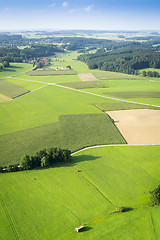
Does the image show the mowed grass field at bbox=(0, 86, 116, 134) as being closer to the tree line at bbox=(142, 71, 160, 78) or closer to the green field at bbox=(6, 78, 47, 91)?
the green field at bbox=(6, 78, 47, 91)

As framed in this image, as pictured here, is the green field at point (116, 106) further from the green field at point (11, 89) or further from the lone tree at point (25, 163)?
the lone tree at point (25, 163)

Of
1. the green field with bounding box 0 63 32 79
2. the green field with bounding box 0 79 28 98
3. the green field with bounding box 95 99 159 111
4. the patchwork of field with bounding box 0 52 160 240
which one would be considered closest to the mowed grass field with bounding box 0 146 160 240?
the patchwork of field with bounding box 0 52 160 240

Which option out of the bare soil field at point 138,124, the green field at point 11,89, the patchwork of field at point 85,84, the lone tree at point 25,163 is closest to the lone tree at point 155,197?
the bare soil field at point 138,124

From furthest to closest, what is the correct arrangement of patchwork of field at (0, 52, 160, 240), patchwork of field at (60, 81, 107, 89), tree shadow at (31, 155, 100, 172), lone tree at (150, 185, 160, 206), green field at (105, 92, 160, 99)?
patchwork of field at (60, 81, 107, 89), green field at (105, 92, 160, 99), tree shadow at (31, 155, 100, 172), lone tree at (150, 185, 160, 206), patchwork of field at (0, 52, 160, 240)

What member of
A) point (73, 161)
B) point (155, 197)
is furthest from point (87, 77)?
point (155, 197)

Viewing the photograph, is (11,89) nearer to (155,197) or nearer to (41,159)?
(41,159)

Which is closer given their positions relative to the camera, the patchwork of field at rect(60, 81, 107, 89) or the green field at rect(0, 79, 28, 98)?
the green field at rect(0, 79, 28, 98)

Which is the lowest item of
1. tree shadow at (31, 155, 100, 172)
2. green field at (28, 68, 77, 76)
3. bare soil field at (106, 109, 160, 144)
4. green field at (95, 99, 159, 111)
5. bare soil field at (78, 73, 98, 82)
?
tree shadow at (31, 155, 100, 172)

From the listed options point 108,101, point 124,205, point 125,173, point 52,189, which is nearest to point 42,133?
point 52,189
